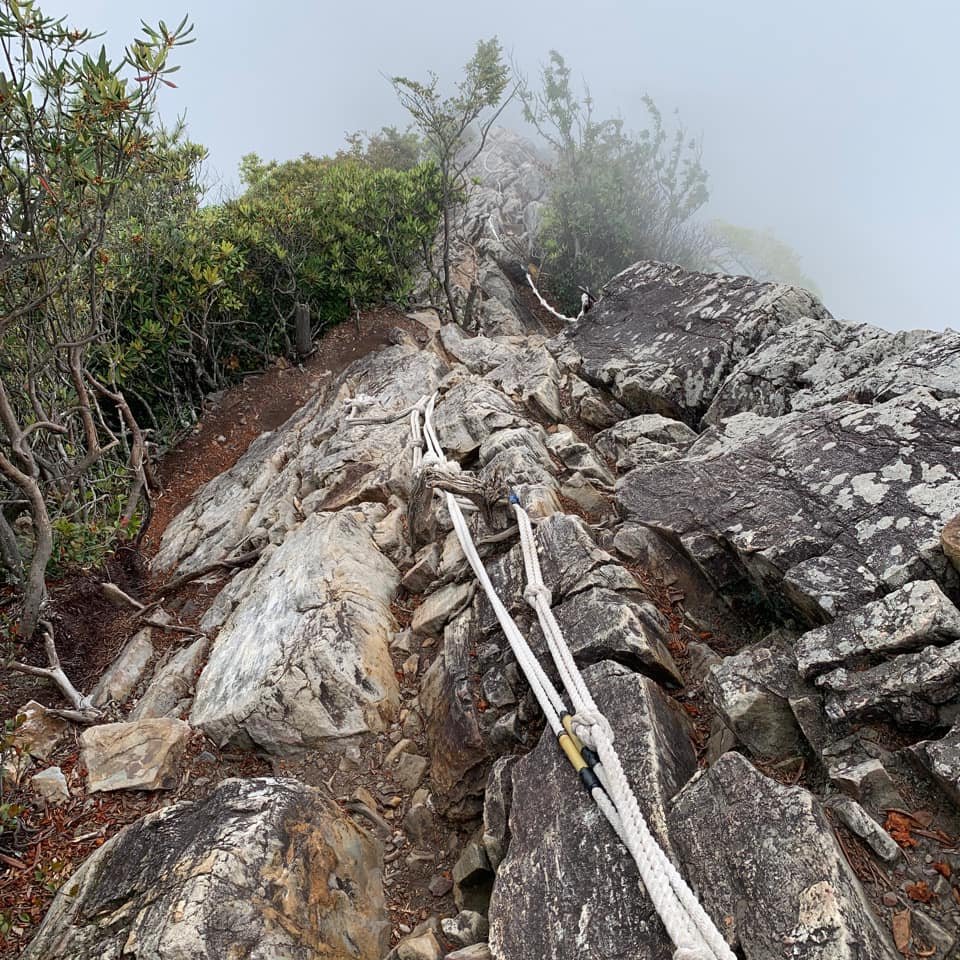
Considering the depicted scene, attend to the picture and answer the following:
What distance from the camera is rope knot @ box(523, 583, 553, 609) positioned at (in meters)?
3.90

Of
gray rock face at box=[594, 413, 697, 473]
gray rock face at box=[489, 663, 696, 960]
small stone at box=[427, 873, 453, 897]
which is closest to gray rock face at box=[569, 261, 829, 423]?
gray rock face at box=[594, 413, 697, 473]

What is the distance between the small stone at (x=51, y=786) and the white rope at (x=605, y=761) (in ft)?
9.98

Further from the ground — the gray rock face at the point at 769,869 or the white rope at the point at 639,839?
the white rope at the point at 639,839

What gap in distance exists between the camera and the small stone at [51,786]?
13.3 feet

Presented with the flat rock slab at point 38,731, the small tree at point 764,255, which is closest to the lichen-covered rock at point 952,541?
the flat rock slab at point 38,731

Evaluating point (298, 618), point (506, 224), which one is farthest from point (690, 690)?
point (506, 224)

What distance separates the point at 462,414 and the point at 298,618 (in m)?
3.25

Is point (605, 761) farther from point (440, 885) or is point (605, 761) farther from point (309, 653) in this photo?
point (309, 653)

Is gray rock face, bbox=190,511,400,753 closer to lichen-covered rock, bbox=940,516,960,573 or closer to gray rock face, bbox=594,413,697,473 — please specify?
gray rock face, bbox=594,413,697,473

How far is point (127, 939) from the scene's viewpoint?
2.70 metres

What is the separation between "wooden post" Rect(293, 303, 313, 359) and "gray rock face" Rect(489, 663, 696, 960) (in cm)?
1134

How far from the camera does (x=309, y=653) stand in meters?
4.41

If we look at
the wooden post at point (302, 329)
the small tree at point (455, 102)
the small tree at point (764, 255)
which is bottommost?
the small tree at point (764, 255)

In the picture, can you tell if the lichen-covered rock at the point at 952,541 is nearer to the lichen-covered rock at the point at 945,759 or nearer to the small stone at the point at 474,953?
the lichen-covered rock at the point at 945,759
